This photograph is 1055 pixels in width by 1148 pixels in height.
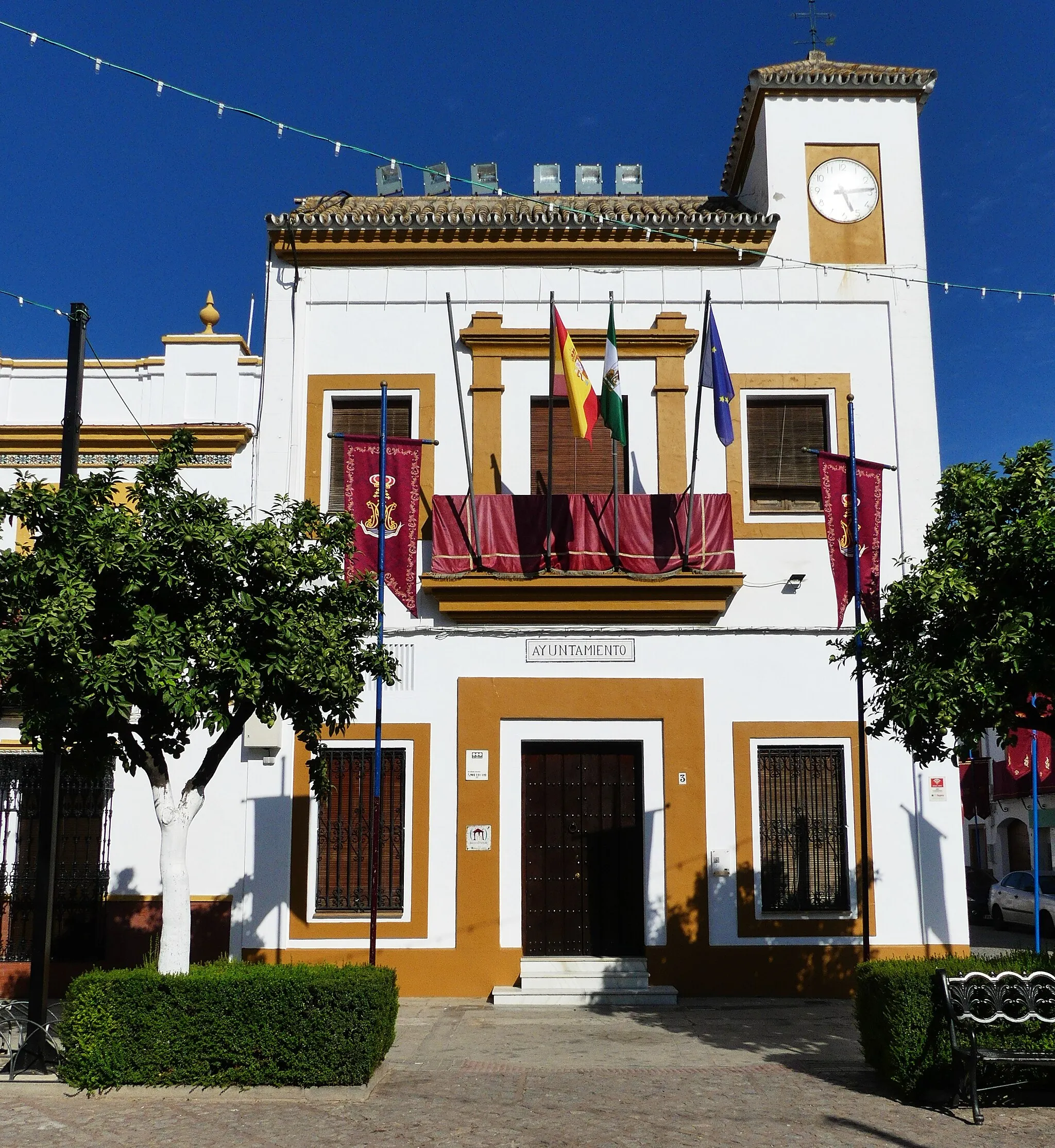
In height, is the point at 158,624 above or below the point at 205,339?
below

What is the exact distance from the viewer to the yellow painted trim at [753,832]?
12938mm

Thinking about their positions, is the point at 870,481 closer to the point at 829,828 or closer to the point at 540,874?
the point at 829,828

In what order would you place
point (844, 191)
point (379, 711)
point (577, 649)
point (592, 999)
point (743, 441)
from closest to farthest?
point (379, 711), point (592, 999), point (577, 649), point (743, 441), point (844, 191)

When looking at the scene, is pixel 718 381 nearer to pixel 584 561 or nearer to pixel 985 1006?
pixel 584 561

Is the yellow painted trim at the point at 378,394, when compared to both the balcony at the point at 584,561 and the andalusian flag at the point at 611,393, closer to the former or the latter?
the balcony at the point at 584,561

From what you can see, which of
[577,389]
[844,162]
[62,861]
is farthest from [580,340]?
[62,861]

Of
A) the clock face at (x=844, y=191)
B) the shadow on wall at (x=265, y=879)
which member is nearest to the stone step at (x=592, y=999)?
the shadow on wall at (x=265, y=879)

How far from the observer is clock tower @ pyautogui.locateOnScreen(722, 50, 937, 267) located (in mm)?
14617

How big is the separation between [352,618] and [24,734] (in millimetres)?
2693

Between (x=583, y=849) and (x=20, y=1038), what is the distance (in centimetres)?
607

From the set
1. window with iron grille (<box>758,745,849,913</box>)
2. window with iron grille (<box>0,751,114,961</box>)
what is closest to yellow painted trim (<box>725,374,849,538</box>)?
window with iron grille (<box>758,745,849,913</box>)

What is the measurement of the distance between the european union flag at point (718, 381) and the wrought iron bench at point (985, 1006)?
6.19 meters

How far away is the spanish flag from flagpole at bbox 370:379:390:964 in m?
1.97

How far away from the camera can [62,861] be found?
42.8 feet
